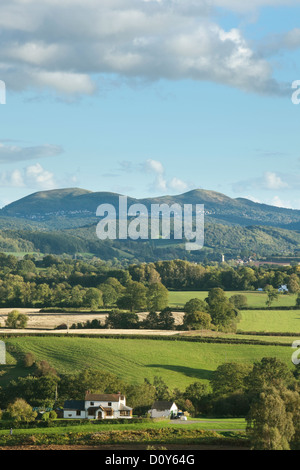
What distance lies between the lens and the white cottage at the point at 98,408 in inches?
2633

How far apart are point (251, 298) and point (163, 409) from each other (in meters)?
100.0

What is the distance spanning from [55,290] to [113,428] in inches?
4739

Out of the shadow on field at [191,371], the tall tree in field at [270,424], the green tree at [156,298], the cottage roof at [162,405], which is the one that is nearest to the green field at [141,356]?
the shadow on field at [191,371]

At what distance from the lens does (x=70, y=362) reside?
88.6m

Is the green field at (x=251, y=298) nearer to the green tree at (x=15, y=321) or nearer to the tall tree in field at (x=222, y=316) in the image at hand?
the tall tree in field at (x=222, y=316)

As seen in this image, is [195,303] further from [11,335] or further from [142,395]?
[142,395]

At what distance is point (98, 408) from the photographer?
221 feet

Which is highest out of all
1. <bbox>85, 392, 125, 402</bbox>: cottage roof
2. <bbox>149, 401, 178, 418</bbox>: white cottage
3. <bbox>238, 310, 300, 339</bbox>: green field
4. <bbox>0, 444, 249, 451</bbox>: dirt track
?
<bbox>238, 310, 300, 339</bbox>: green field

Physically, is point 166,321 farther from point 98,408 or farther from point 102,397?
point 98,408

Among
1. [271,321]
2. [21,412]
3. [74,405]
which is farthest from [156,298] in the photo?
[21,412]

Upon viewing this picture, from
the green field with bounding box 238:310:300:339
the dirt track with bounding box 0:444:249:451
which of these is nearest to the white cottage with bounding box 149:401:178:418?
the dirt track with bounding box 0:444:249:451

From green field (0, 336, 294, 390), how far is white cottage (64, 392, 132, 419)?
12580mm

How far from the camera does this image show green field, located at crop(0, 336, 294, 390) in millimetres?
84688

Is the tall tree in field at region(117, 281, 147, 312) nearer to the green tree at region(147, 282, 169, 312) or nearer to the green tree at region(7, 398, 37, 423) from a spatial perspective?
the green tree at region(147, 282, 169, 312)
